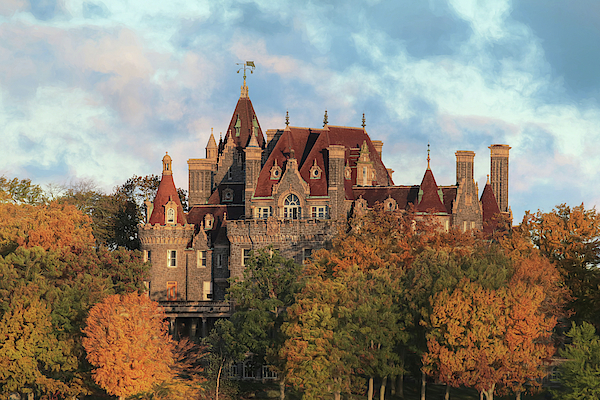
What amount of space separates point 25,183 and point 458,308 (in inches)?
2155

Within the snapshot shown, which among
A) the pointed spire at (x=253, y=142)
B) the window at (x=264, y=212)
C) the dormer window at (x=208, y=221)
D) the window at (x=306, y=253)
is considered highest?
the pointed spire at (x=253, y=142)

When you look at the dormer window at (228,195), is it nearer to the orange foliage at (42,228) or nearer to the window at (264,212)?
the window at (264,212)

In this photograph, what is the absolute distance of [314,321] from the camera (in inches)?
2714

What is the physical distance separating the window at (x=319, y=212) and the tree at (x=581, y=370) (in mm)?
28073

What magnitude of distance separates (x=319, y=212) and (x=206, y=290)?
12513 mm

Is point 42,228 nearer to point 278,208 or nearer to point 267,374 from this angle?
point 278,208

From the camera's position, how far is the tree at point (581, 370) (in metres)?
64.1

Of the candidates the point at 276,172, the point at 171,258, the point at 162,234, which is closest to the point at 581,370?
the point at 276,172

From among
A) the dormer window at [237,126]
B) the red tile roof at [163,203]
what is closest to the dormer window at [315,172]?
the red tile roof at [163,203]

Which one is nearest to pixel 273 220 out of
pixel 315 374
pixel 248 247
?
pixel 248 247

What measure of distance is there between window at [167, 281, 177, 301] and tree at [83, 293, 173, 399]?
2034 cm

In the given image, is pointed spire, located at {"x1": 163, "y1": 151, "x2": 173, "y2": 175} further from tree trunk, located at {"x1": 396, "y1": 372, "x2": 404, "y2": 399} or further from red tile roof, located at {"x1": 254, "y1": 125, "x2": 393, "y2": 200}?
tree trunk, located at {"x1": 396, "y1": 372, "x2": 404, "y2": 399}

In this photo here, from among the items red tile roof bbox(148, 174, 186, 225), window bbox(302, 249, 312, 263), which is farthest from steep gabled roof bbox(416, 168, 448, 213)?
red tile roof bbox(148, 174, 186, 225)

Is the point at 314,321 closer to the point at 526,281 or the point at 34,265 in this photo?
the point at 526,281
